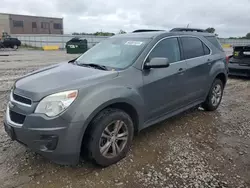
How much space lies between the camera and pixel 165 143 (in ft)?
12.6

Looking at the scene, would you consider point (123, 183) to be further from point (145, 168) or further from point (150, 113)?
point (150, 113)

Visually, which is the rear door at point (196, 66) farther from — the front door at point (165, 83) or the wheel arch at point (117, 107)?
the wheel arch at point (117, 107)

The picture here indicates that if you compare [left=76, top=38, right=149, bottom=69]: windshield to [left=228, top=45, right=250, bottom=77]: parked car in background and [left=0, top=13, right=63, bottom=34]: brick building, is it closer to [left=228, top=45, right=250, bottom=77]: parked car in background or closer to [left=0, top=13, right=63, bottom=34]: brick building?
[left=228, top=45, right=250, bottom=77]: parked car in background

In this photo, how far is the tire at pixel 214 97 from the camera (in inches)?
205

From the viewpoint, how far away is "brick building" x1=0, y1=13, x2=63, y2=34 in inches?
2613

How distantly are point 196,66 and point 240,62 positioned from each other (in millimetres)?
5587

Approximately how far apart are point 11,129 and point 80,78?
1.00 m

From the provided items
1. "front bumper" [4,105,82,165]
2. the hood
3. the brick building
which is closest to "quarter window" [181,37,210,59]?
the hood

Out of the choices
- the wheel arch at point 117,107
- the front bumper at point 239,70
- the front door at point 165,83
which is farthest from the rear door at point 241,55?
the wheel arch at point 117,107

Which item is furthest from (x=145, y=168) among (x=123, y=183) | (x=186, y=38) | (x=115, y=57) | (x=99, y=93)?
(x=186, y=38)

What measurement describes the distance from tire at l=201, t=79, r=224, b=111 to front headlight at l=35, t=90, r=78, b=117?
3.44 metres

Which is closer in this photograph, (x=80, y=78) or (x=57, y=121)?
(x=57, y=121)

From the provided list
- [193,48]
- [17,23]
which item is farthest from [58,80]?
[17,23]

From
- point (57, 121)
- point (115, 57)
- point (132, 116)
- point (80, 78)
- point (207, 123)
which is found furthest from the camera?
point (207, 123)
